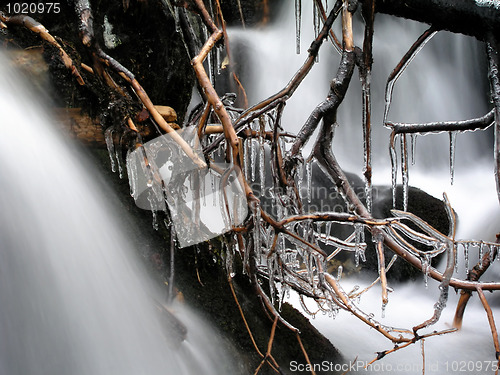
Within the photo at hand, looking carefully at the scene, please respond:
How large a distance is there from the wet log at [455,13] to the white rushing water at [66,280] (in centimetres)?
162

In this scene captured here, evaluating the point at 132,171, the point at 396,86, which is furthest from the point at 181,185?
the point at 396,86

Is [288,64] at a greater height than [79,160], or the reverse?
[288,64]

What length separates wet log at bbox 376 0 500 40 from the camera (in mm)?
1146

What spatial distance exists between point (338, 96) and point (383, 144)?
24.5 feet

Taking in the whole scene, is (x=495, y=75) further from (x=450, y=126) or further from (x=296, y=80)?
(x=296, y=80)

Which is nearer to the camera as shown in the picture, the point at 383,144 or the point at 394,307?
the point at 394,307

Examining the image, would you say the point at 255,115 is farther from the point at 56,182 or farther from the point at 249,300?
the point at 249,300

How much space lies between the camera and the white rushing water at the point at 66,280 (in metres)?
1.62

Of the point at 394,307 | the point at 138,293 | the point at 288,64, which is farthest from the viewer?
the point at 288,64

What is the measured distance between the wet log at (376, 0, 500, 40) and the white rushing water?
1.62 metres

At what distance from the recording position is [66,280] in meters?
1.81

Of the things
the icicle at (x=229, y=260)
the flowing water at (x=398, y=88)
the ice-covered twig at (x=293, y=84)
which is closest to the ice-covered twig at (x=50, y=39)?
the ice-covered twig at (x=293, y=84)

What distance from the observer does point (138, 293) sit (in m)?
2.02

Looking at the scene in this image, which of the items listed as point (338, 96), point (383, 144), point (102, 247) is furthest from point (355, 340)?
point (383, 144)
